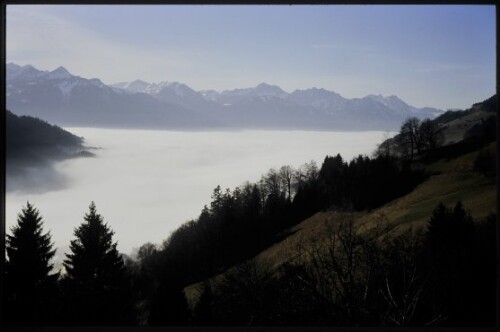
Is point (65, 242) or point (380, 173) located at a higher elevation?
point (380, 173)

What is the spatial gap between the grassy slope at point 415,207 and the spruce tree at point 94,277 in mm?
1441

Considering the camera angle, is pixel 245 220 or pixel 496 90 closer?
pixel 496 90

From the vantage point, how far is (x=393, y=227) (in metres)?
10.6

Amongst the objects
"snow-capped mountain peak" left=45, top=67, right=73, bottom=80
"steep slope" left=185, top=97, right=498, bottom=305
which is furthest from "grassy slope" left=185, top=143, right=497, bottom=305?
"snow-capped mountain peak" left=45, top=67, right=73, bottom=80

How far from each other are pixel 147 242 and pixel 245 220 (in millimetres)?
2489

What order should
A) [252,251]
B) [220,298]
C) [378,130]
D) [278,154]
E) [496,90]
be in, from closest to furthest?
[496,90]
[220,298]
[278,154]
[378,130]
[252,251]

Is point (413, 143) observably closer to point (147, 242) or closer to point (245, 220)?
point (245, 220)

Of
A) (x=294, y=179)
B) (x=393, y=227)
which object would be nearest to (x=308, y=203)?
(x=294, y=179)

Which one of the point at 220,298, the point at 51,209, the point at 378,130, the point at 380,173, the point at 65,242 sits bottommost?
the point at 220,298

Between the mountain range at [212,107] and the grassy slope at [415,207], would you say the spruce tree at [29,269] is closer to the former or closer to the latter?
the mountain range at [212,107]

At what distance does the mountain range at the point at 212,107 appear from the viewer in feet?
23.4

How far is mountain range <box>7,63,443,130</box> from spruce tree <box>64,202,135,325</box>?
1.78 metres

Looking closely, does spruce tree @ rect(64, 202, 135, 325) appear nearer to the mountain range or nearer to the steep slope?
the steep slope

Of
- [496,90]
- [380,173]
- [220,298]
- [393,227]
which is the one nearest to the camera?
[496,90]
